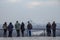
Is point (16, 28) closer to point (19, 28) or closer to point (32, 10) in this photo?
point (19, 28)

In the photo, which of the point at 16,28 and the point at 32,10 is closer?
the point at 16,28

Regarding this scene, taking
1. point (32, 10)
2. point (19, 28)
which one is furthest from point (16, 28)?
point (32, 10)

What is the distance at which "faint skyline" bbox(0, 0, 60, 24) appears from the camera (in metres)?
21.9

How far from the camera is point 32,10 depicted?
Result: 72.5ft

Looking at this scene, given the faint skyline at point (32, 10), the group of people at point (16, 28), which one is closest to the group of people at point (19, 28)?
the group of people at point (16, 28)

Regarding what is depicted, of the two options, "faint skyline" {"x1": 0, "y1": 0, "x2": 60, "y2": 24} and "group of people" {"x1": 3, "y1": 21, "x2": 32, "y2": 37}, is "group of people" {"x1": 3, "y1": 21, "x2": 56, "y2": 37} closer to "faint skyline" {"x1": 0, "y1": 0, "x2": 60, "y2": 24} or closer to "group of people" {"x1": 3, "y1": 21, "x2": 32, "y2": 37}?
"group of people" {"x1": 3, "y1": 21, "x2": 32, "y2": 37}

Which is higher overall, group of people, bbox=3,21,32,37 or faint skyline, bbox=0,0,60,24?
faint skyline, bbox=0,0,60,24

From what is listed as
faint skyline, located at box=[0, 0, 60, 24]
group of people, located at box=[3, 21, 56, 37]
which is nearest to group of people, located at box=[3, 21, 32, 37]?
group of people, located at box=[3, 21, 56, 37]

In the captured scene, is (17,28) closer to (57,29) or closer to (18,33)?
(18,33)

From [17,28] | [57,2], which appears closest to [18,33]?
[17,28]

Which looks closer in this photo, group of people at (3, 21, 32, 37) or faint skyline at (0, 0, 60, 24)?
group of people at (3, 21, 32, 37)

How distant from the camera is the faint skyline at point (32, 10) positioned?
71.9 ft

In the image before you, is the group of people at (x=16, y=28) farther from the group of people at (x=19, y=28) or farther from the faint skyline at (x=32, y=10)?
the faint skyline at (x=32, y=10)

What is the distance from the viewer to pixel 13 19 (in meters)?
21.6
